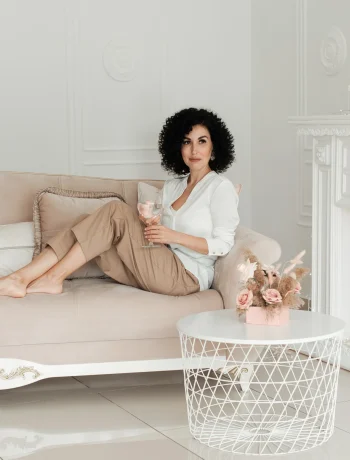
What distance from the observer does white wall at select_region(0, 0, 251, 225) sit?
4.99 metres

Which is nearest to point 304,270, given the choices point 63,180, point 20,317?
point 20,317

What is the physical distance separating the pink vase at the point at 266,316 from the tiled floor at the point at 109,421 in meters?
0.44

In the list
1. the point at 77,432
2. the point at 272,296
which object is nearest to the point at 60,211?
the point at 77,432

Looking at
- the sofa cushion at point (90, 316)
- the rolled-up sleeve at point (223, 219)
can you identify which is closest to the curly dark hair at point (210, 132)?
the rolled-up sleeve at point (223, 219)

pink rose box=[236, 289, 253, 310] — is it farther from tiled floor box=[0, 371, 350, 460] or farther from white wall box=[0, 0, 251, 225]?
white wall box=[0, 0, 251, 225]

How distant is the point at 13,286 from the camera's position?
132 inches

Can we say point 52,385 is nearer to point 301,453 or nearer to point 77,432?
point 77,432

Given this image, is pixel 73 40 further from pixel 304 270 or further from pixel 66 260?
pixel 304 270

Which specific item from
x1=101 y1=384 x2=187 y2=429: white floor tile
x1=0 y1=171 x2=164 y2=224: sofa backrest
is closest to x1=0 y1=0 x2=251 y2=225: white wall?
x1=0 y1=171 x2=164 y2=224: sofa backrest

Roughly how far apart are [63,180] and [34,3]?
59.1 inches

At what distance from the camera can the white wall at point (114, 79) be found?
4.99 m

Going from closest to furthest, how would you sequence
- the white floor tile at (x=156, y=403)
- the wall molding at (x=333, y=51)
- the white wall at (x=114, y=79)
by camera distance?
1. the white floor tile at (x=156, y=403)
2. the wall molding at (x=333, y=51)
3. the white wall at (x=114, y=79)

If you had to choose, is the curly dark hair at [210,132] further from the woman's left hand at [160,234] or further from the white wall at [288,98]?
the white wall at [288,98]

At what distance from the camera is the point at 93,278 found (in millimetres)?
3852
